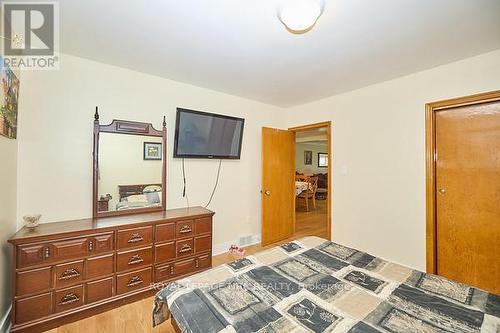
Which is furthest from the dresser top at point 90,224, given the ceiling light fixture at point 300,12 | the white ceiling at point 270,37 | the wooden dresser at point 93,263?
the ceiling light fixture at point 300,12

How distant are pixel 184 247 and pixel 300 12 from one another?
239 cm

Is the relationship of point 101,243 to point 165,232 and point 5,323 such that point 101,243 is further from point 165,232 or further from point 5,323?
point 5,323

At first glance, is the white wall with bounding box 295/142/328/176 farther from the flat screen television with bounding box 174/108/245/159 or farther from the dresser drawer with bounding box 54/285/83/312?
the dresser drawer with bounding box 54/285/83/312

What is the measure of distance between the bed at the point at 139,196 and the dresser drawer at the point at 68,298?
0.82 meters

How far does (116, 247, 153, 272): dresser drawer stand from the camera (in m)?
1.97

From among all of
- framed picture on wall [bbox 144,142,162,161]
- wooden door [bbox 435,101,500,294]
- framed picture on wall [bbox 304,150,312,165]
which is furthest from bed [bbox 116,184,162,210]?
framed picture on wall [bbox 304,150,312,165]

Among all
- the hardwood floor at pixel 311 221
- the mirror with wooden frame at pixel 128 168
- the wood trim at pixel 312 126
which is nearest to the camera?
the mirror with wooden frame at pixel 128 168

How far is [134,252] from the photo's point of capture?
2.04 metres

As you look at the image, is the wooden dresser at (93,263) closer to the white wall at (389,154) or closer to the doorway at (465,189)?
the white wall at (389,154)

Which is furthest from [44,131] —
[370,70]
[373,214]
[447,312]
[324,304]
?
[373,214]

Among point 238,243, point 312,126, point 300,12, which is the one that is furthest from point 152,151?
point 312,126

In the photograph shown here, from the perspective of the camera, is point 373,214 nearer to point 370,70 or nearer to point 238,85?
point 370,70

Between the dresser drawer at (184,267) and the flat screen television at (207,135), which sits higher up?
the flat screen television at (207,135)

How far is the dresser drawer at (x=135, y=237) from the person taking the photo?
1.98 meters
